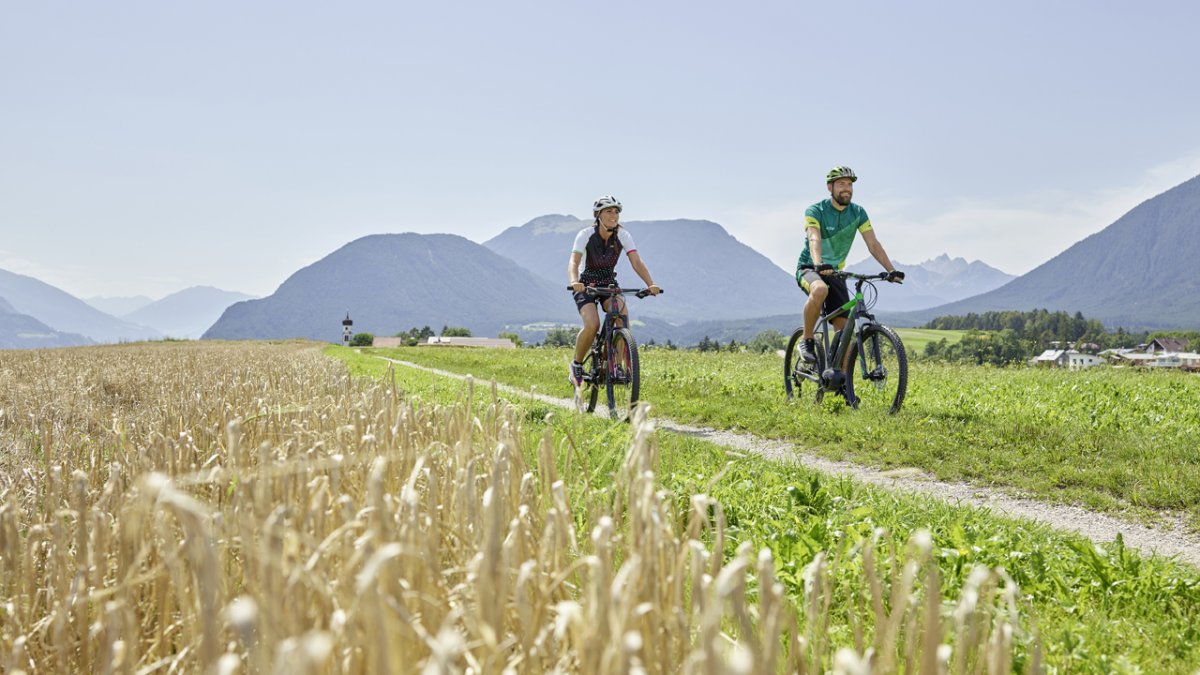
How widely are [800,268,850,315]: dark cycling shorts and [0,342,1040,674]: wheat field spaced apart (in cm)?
581

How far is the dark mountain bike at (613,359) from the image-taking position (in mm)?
8852

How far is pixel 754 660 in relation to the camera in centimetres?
151

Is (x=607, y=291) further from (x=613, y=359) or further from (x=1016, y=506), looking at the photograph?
(x=1016, y=506)

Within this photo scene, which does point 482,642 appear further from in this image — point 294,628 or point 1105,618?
point 1105,618

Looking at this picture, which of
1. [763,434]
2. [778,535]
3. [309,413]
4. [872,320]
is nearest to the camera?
[778,535]

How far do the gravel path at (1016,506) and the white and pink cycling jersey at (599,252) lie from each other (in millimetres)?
2824

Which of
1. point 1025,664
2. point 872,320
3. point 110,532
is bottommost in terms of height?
point 1025,664

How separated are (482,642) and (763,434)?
6477 millimetres

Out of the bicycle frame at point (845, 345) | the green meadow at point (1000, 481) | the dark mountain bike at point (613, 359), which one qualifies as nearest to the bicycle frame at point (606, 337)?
the dark mountain bike at point (613, 359)

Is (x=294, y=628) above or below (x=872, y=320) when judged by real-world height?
below

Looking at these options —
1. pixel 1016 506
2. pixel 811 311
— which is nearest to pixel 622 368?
pixel 811 311

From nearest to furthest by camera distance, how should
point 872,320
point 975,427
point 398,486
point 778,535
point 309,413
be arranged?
1. point 398,486
2. point 778,535
3. point 309,413
4. point 975,427
5. point 872,320

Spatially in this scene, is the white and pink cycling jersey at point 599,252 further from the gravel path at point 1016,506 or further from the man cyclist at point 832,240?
the gravel path at point 1016,506

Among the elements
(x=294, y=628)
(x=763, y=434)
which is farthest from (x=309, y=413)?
(x=763, y=434)
